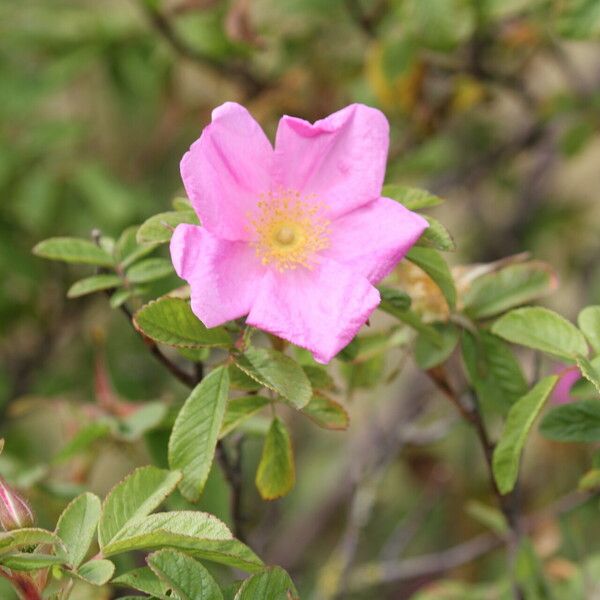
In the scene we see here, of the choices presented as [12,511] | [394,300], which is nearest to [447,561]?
[394,300]

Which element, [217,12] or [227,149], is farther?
[217,12]

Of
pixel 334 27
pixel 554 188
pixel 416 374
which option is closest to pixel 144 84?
pixel 334 27

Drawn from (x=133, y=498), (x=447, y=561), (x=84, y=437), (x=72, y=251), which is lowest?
(x=447, y=561)

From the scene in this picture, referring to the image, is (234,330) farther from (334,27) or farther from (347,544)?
(334,27)

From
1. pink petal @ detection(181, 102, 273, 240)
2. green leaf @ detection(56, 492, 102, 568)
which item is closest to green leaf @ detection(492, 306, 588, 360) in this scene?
pink petal @ detection(181, 102, 273, 240)

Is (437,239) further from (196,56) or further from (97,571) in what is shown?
(196,56)

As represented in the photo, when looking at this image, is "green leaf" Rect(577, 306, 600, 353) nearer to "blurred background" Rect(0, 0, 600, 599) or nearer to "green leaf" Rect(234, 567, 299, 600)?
"green leaf" Rect(234, 567, 299, 600)
